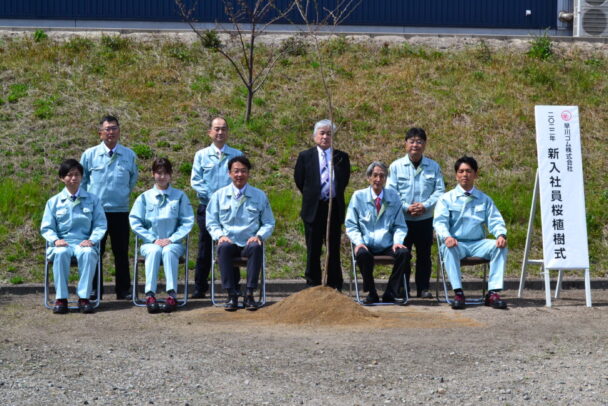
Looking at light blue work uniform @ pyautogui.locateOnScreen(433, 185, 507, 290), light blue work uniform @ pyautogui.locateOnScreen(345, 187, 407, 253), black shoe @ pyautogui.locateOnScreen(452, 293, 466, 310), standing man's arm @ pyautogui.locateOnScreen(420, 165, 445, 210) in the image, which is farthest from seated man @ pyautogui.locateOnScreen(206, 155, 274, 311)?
black shoe @ pyautogui.locateOnScreen(452, 293, 466, 310)

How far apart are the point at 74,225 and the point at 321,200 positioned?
259 cm

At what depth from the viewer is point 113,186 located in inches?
373

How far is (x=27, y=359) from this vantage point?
20.9 feet

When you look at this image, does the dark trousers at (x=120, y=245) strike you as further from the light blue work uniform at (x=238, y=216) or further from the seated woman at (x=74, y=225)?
the light blue work uniform at (x=238, y=216)

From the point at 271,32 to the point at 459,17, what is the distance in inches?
195

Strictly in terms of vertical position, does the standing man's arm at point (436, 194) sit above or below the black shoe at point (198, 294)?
above

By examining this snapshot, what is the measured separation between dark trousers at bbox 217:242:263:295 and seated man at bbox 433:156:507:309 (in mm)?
1937

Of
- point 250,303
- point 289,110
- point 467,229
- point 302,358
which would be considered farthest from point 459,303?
point 289,110

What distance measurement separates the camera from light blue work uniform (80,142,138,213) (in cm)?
946

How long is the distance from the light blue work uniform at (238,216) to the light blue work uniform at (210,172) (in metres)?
0.40

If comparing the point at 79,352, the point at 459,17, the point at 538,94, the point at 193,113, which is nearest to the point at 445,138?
the point at 538,94

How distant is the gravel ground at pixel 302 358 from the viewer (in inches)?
213

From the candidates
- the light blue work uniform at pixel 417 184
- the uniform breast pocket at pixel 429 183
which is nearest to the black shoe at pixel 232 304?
the light blue work uniform at pixel 417 184

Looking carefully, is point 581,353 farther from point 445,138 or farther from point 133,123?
point 133,123
